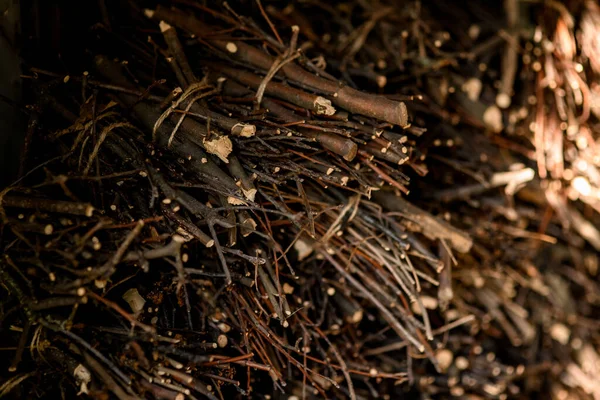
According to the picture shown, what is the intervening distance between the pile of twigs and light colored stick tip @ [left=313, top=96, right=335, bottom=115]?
0.07 feet

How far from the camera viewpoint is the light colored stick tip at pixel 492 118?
1.41m

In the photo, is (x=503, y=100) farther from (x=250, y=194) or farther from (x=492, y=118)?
(x=250, y=194)

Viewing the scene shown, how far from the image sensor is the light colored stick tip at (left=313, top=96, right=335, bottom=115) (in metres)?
1.00

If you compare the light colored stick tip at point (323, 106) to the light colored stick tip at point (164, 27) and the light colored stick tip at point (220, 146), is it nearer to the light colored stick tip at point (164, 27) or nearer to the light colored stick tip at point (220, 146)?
the light colored stick tip at point (220, 146)

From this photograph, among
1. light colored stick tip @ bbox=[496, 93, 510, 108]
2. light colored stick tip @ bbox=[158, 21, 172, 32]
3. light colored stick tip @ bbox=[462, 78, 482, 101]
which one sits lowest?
light colored stick tip @ bbox=[496, 93, 510, 108]

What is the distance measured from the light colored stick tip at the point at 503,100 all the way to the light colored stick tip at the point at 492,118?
24mm

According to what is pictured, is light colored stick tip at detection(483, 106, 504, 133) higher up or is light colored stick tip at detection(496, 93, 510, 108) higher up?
light colored stick tip at detection(496, 93, 510, 108)

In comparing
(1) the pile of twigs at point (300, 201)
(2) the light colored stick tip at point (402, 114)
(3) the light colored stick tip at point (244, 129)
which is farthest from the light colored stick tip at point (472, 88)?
(3) the light colored stick tip at point (244, 129)

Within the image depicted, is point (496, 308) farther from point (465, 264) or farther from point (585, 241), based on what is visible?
point (585, 241)

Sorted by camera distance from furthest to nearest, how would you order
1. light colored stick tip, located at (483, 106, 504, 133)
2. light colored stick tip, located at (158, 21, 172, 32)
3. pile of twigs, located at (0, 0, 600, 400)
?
light colored stick tip, located at (483, 106, 504, 133), light colored stick tip, located at (158, 21, 172, 32), pile of twigs, located at (0, 0, 600, 400)

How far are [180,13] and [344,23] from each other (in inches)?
18.4

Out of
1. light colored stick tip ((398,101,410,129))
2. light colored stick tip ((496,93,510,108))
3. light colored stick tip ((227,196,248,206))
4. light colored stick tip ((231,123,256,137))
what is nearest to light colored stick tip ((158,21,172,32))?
light colored stick tip ((231,123,256,137))

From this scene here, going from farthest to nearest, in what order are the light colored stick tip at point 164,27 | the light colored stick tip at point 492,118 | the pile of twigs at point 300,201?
the light colored stick tip at point 492,118 → the light colored stick tip at point 164,27 → the pile of twigs at point 300,201

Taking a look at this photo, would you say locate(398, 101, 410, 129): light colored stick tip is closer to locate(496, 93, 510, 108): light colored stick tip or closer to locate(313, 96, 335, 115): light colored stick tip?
locate(313, 96, 335, 115): light colored stick tip
